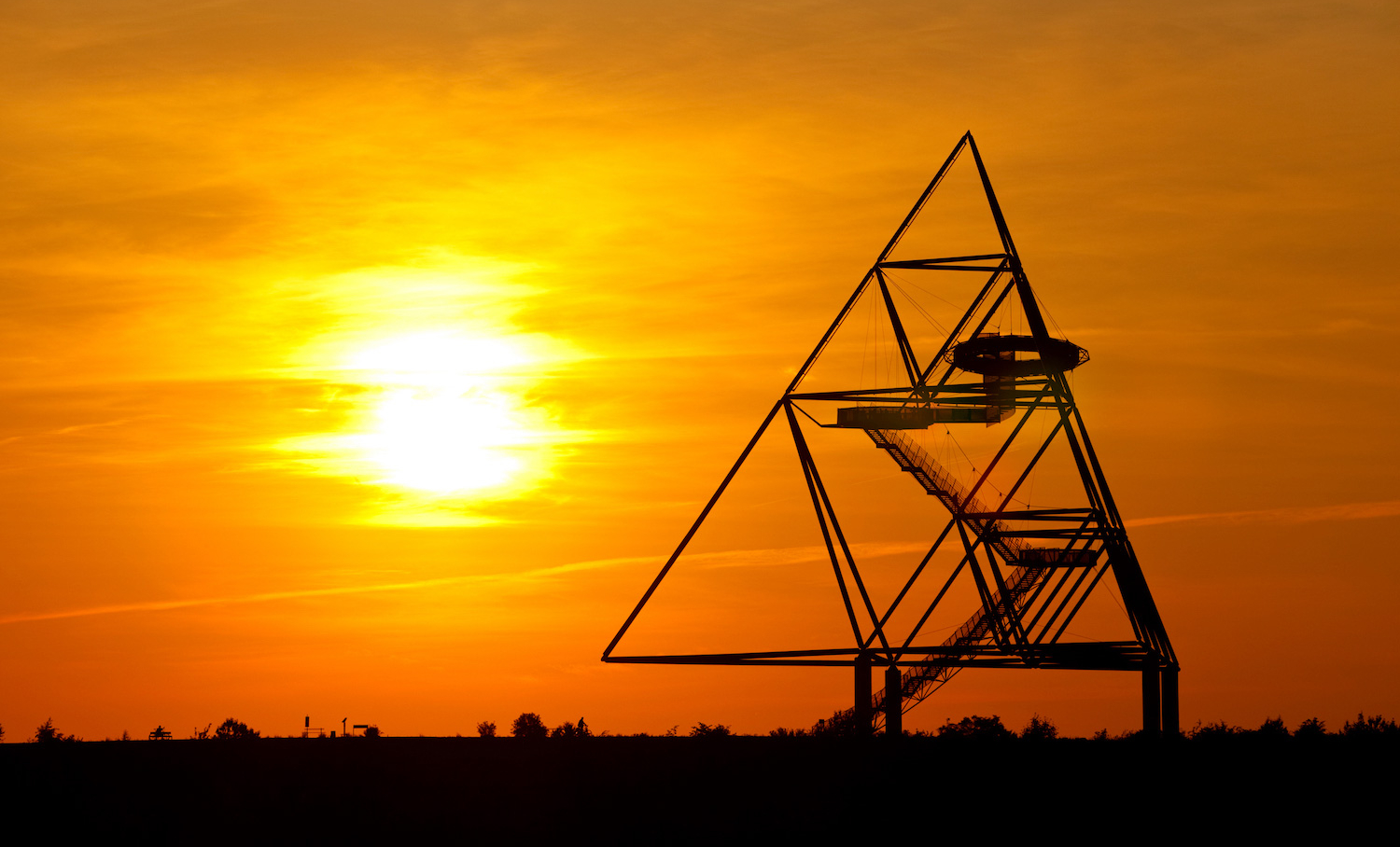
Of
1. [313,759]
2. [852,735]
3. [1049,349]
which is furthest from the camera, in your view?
[1049,349]

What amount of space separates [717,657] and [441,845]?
24.3m

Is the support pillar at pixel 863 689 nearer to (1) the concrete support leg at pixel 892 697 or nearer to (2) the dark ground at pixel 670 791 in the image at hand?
(1) the concrete support leg at pixel 892 697

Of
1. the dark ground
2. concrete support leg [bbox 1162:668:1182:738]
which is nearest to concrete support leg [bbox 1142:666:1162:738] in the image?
concrete support leg [bbox 1162:668:1182:738]

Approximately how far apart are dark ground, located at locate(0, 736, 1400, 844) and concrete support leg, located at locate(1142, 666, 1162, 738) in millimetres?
17227

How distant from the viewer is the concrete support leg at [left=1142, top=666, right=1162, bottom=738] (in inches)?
2611

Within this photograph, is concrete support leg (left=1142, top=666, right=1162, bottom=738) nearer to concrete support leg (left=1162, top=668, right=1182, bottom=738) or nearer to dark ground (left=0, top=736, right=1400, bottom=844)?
concrete support leg (left=1162, top=668, right=1182, bottom=738)

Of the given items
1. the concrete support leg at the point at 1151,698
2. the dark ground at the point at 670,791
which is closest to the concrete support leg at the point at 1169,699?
the concrete support leg at the point at 1151,698

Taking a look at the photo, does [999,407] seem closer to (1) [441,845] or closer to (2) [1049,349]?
(2) [1049,349]

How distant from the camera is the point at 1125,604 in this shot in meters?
66.7

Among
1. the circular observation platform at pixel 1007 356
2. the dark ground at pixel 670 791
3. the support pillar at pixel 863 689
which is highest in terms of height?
the circular observation platform at pixel 1007 356

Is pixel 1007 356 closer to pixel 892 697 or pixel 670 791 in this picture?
pixel 892 697

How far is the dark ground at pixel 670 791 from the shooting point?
42188 millimetres

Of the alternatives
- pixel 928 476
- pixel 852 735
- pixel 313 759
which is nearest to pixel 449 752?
pixel 313 759

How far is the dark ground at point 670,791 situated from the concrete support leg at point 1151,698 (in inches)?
678
